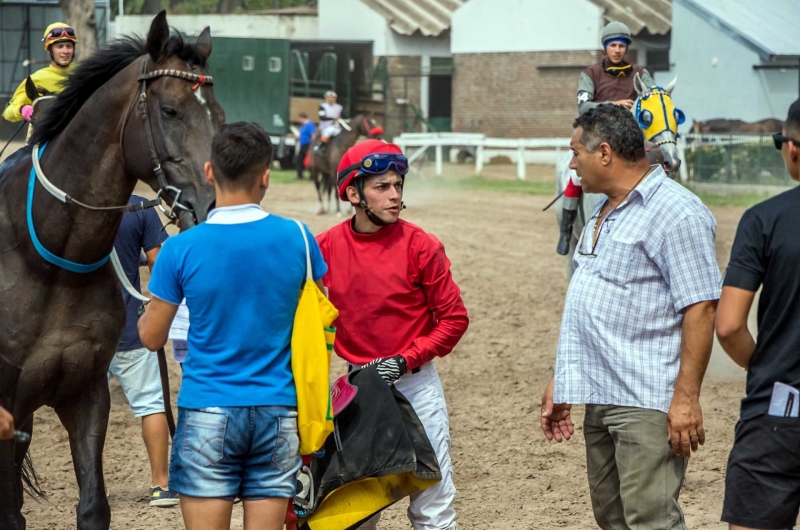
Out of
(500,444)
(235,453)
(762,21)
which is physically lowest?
(500,444)

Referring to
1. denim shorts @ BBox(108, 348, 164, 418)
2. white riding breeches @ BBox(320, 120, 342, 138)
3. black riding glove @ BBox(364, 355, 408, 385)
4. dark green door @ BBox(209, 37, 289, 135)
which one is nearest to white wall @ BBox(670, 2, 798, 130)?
white riding breeches @ BBox(320, 120, 342, 138)

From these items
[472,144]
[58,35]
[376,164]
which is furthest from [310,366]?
[472,144]

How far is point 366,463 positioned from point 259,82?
1125 inches

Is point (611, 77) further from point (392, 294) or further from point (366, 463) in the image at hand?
point (366, 463)

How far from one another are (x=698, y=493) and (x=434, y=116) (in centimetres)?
3342

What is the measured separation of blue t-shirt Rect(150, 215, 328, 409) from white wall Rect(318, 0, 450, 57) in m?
33.7

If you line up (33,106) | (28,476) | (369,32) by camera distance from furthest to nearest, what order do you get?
1. (369,32)
2. (28,476)
3. (33,106)

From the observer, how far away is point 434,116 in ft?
126

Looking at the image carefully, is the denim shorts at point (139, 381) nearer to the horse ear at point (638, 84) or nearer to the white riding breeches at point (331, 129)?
the horse ear at point (638, 84)

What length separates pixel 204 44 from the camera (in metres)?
4.52

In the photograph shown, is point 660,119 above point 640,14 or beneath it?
beneath

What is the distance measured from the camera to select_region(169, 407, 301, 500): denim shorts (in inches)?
127

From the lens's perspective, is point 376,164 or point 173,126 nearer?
point 376,164

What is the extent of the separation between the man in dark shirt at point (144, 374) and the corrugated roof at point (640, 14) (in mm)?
A: 29367
